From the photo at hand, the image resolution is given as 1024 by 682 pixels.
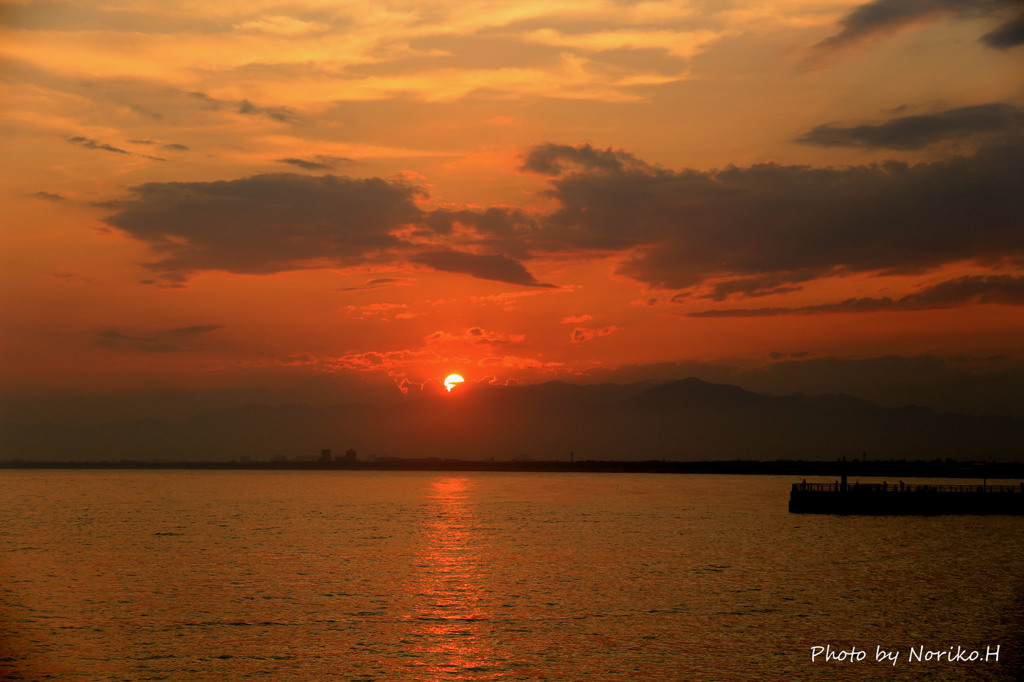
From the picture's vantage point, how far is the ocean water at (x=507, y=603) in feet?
121

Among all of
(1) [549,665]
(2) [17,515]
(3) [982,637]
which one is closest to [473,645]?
(1) [549,665]

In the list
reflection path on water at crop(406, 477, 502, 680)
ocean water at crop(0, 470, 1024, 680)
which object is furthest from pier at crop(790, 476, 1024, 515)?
reflection path on water at crop(406, 477, 502, 680)

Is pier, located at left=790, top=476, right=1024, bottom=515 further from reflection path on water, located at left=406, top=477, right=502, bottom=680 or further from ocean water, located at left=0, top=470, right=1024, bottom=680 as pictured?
reflection path on water, located at left=406, top=477, right=502, bottom=680

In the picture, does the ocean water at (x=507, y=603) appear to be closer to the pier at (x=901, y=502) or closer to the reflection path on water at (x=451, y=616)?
the reflection path on water at (x=451, y=616)

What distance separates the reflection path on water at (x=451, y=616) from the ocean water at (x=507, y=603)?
170mm

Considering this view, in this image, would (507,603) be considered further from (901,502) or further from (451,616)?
(901,502)

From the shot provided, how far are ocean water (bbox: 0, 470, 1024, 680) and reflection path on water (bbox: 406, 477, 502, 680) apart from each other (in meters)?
0.17

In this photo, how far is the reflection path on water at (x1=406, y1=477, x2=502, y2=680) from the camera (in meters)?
36.5

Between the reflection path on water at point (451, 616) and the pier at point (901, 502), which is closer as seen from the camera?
the reflection path on water at point (451, 616)

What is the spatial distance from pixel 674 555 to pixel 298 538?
40308 mm

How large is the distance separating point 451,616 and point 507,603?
4.55 m

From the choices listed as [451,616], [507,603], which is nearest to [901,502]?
[507,603]

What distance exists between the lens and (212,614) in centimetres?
4800

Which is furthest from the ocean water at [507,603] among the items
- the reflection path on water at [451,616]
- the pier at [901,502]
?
the pier at [901,502]
